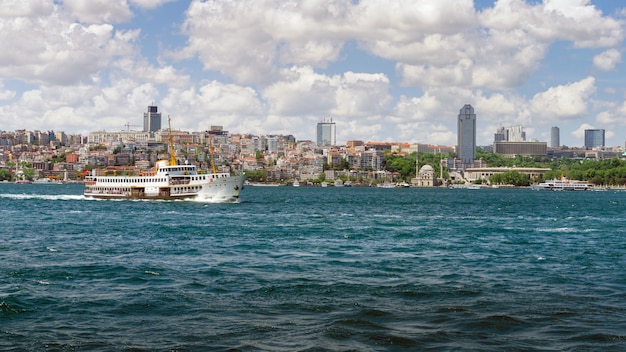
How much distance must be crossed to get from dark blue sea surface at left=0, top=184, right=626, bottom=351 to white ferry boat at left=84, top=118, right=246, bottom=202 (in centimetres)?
4277

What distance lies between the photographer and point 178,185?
89.5 m

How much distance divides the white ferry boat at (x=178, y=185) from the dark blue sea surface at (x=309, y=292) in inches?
1684

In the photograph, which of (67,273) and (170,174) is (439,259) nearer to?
(67,273)

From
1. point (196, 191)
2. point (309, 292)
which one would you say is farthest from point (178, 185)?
point (309, 292)

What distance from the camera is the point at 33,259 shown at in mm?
31812

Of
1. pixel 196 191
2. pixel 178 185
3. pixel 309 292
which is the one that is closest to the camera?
pixel 309 292

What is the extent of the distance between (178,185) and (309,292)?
2650 inches

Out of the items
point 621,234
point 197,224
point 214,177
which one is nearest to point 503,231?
point 621,234

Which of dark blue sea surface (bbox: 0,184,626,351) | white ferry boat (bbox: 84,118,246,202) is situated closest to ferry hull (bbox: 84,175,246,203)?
white ferry boat (bbox: 84,118,246,202)

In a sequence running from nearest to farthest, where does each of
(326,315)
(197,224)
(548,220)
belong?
(326,315) < (197,224) < (548,220)

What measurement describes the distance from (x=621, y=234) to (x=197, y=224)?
1096 inches

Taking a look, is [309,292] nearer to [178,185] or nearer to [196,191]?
[196,191]

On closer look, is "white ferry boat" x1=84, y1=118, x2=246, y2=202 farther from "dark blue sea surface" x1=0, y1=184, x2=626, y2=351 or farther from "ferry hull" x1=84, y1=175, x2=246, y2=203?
"dark blue sea surface" x1=0, y1=184, x2=626, y2=351

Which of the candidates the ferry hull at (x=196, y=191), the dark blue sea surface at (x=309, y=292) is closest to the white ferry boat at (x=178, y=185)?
the ferry hull at (x=196, y=191)
